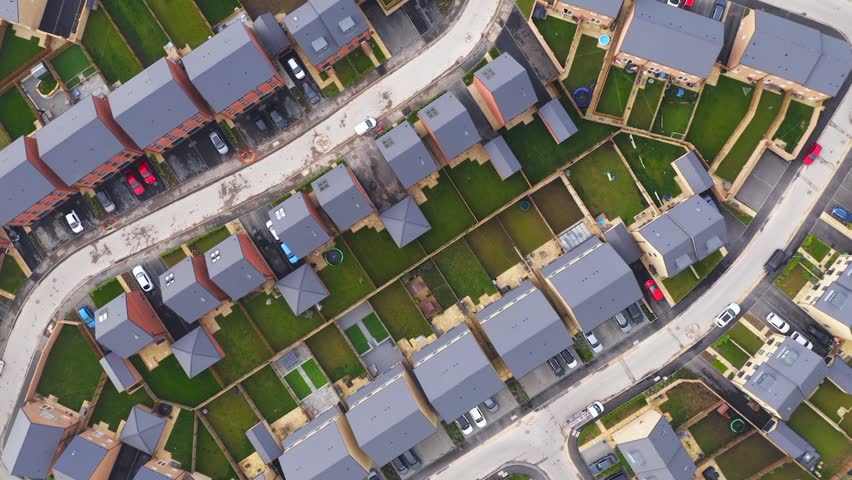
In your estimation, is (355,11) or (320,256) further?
(320,256)

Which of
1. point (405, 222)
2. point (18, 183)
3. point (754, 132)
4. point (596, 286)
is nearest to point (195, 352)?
point (18, 183)

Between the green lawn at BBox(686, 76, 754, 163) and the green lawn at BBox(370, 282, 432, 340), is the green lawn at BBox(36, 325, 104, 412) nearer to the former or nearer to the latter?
the green lawn at BBox(370, 282, 432, 340)

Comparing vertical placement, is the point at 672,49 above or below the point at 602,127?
above

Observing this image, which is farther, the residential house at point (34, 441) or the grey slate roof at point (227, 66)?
the residential house at point (34, 441)

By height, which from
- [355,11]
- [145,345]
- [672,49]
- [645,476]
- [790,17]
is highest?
[355,11]

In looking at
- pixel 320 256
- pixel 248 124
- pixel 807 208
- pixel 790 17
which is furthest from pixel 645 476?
pixel 248 124

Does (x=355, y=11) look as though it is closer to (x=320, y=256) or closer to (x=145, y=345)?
(x=320, y=256)

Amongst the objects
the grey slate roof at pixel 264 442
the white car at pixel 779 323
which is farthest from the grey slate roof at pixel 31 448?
the white car at pixel 779 323

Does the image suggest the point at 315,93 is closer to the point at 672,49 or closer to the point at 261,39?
the point at 261,39

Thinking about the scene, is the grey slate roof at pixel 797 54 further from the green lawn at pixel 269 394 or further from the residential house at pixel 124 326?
the residential house at pixel 124 326
